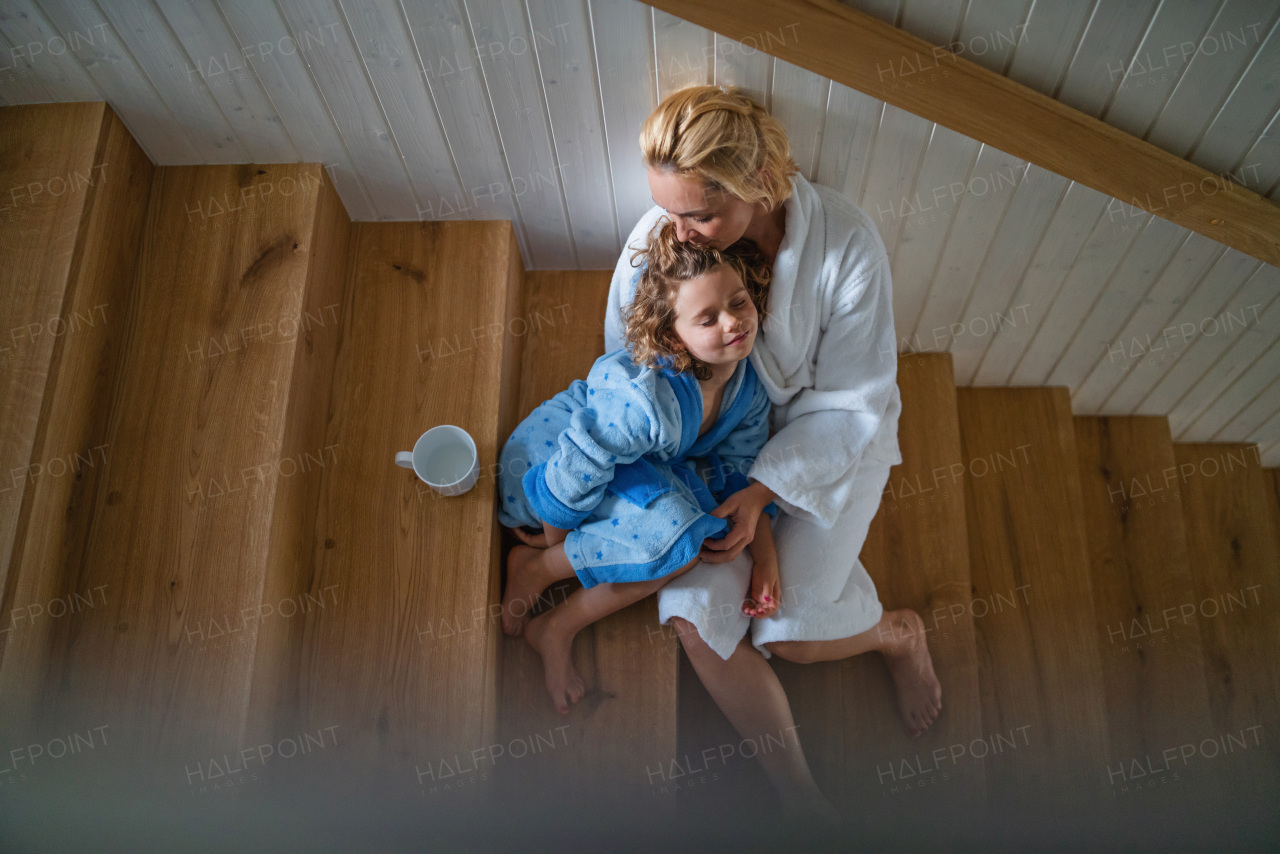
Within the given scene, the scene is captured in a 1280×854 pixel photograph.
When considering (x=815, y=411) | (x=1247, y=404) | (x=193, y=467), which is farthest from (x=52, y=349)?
(x=1247, y=404)

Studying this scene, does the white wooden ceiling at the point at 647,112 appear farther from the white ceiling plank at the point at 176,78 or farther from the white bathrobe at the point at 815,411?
the white bathrobe at the point at 815,411

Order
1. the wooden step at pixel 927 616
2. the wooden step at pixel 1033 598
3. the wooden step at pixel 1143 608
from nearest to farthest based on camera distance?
1. the wooden step at pixel 927 616
2. the wooden step at pixel 1033 598
3. the wooden step at pixel 1143 608

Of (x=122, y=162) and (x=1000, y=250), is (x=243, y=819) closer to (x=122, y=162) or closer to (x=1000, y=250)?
(x=122, y=162)

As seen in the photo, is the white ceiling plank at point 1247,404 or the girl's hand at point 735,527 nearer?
the girl's hand at point 735,527

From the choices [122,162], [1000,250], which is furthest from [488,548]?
[1000,250]

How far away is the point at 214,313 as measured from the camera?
1506mm

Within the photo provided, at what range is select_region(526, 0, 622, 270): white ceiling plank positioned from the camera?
1.33m

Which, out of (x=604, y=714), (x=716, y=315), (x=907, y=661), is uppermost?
(x=716, y=315)

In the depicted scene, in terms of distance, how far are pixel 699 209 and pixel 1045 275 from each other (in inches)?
33.6

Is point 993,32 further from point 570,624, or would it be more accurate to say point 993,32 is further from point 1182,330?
point 570,624

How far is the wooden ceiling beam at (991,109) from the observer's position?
130 centimetres

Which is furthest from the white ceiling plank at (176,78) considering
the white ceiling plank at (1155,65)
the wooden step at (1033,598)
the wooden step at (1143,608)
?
the wooden step at (1143,608)

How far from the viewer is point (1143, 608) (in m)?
2.03

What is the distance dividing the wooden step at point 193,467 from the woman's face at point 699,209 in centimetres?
69
